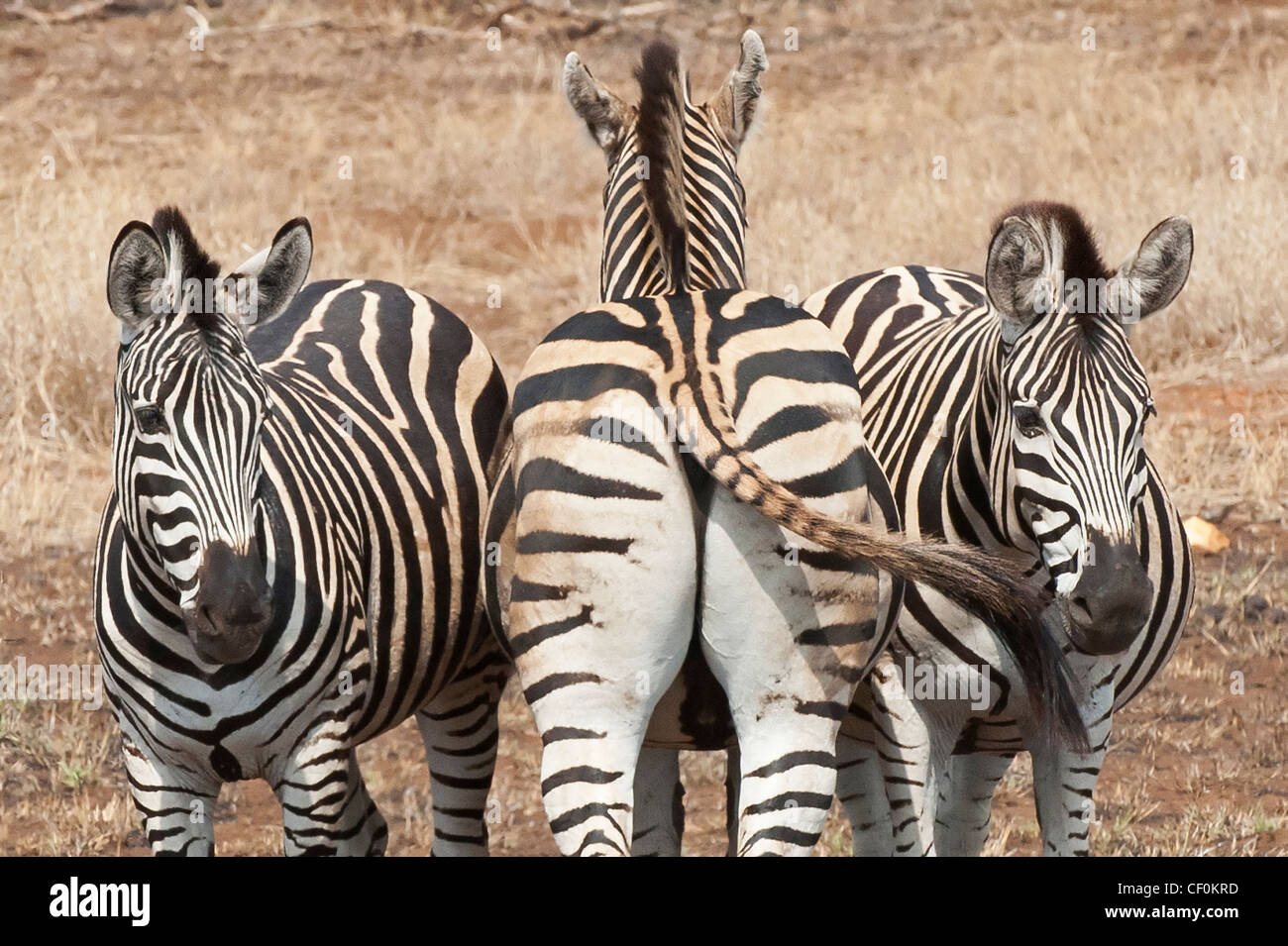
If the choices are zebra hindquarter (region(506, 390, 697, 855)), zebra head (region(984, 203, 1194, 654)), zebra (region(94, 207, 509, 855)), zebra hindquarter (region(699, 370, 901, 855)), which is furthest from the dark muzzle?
zebra (region(94, 207, 509, 855))

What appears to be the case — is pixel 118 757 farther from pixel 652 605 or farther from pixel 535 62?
pixel 535 62

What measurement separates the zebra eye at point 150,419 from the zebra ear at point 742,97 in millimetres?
2556

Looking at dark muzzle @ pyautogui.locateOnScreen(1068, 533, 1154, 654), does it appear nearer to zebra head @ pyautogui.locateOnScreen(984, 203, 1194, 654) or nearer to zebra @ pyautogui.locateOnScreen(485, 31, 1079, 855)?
zebra head @ pyautogui.locateOnScreen(984, 203, 1194, 654)

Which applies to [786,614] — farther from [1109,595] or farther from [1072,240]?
[1072,240]

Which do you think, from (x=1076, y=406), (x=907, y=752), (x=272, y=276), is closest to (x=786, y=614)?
(x=1076, y=406)

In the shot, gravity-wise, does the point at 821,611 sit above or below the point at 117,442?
below

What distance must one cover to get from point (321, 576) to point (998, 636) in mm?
1794

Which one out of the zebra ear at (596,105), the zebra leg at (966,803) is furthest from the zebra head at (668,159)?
the zebra leg at (966,803)

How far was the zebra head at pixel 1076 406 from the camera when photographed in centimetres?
427

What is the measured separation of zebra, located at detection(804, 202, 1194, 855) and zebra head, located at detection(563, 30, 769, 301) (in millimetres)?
740

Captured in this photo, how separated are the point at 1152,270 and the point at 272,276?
2.37m

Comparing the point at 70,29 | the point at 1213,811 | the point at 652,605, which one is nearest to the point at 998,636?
the point at 652,605

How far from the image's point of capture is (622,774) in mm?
4004

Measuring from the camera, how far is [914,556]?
156 inches
